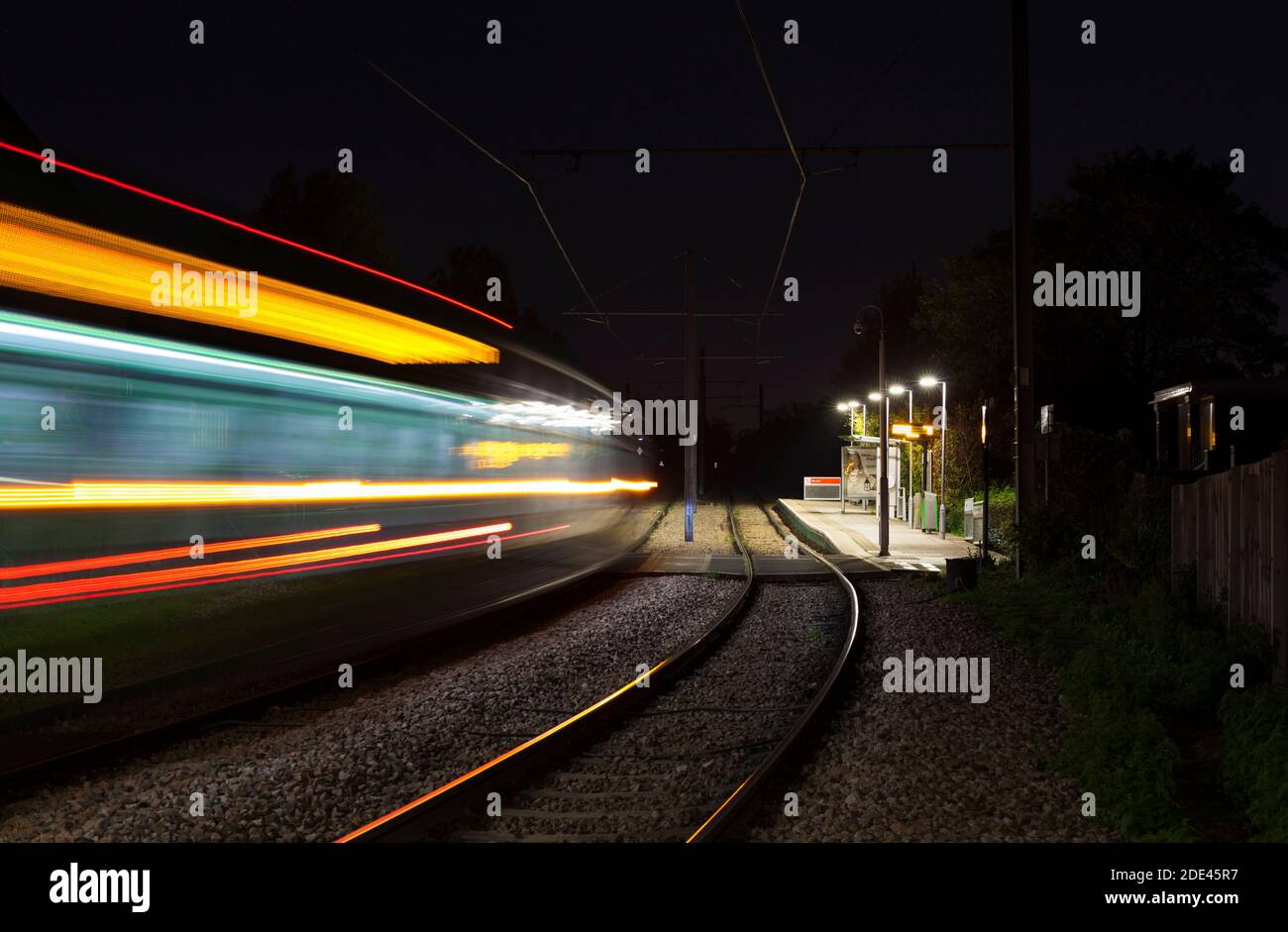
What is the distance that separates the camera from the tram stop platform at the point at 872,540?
68.9 ft

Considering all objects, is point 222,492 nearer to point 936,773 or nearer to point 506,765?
point 506,765

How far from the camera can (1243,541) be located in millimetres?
9414

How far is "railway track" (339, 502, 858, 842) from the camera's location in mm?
5434

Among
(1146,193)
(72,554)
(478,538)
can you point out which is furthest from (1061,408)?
(72,554)

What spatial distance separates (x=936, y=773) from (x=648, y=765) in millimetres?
1784

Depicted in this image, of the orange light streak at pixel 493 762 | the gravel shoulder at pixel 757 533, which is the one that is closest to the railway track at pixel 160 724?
the orange light streak at pixel 493 762

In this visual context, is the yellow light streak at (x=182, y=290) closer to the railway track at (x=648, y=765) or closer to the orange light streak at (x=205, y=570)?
the orange light streak at (x=205, y=570)

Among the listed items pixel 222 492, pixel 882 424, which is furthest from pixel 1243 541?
pixel 882 424

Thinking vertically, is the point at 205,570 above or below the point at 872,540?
above

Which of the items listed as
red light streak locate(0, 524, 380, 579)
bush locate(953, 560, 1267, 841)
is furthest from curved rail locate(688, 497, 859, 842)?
red light streak locate(0, 524, 380, 579)

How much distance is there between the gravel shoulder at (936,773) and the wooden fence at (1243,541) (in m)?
1.79

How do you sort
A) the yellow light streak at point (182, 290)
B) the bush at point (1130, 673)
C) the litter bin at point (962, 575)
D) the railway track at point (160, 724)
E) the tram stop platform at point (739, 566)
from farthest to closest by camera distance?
the tram stop platform at point (739, 566)
the litter bin at point (962, 575)
the yellow light streak at point (182, 290)
the railway track at point (160, 724)
the bush at point (1130, 673)

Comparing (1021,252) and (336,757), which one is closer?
(336,757)
